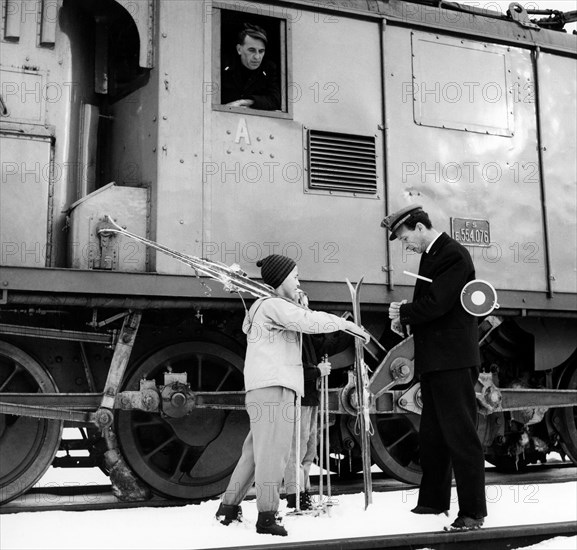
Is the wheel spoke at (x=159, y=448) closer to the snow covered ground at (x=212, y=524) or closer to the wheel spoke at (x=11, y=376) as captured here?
the snow covered ground at (x=212, y=524)

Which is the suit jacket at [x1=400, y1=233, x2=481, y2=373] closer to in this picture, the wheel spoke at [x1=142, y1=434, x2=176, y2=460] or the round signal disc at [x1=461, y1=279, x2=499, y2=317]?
the round signal disc at [x1=461, y1=279, x2=499, y2=317]

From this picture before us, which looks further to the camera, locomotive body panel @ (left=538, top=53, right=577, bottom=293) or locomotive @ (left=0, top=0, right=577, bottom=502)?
locomotive body panel @ (left=538, top=53, right=577, bottom=293)

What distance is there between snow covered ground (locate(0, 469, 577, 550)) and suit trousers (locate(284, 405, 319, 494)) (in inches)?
7.4

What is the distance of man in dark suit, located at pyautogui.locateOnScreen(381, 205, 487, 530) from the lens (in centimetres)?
457

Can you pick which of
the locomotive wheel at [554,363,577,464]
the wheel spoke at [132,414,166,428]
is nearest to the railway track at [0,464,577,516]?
the locomotive wheel at [554,363,577,464]

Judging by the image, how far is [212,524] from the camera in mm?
4641

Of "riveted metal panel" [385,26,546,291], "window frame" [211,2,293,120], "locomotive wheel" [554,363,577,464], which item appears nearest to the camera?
"window frame" [211,2,293,120]

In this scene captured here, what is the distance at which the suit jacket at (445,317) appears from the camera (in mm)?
4656

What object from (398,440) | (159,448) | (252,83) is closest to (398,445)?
(398,440)

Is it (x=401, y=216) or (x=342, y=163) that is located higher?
(x=342, y=163)

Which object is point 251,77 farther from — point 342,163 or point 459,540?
point 459,540

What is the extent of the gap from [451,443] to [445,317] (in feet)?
2.35

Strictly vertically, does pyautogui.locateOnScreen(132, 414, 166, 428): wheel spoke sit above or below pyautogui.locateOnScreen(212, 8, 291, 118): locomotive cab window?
below

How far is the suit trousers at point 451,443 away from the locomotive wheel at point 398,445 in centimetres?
124
